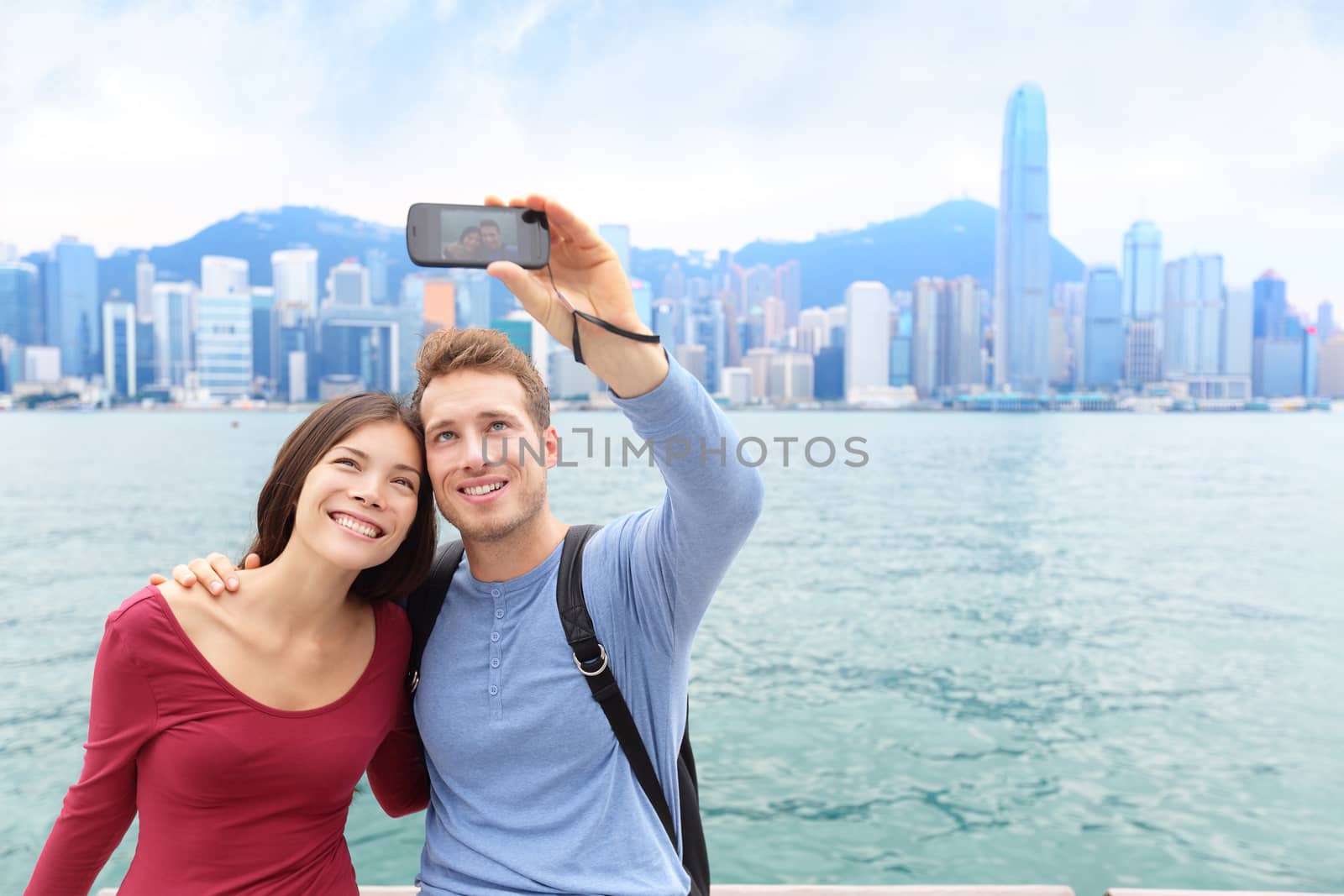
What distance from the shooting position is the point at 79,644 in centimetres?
1250

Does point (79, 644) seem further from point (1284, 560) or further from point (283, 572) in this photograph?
point (1284, 560)

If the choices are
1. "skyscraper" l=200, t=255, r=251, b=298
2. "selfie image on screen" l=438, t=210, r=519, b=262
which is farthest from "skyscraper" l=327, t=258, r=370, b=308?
"selfie image on screen" l=438, t=210, r=519, b=262

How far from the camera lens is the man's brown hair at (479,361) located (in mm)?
2297

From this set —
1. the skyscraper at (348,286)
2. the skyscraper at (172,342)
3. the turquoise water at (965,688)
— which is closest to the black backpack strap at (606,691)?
the turquoise water at (965,688)

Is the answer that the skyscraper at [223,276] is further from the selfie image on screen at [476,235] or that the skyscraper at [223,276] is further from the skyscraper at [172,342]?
the selfie image on screen at [476,235]

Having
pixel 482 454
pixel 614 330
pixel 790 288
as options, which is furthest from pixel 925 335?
pixel 614 330

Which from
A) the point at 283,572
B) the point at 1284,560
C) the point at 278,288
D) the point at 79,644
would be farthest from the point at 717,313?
the point at 283,572

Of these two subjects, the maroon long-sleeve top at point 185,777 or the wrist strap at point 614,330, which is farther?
the maroon long-sleeve top at point 185,777

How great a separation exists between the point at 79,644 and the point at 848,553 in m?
13.7

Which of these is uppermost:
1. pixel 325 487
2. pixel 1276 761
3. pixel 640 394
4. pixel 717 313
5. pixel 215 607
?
pixel 717 313

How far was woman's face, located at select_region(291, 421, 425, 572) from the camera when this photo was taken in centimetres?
217

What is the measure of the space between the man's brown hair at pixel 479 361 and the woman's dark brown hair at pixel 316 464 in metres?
0.12

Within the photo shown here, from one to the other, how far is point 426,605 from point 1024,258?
16749cm

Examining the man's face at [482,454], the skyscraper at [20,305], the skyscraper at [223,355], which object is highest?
the skyscraper at [20,305]
